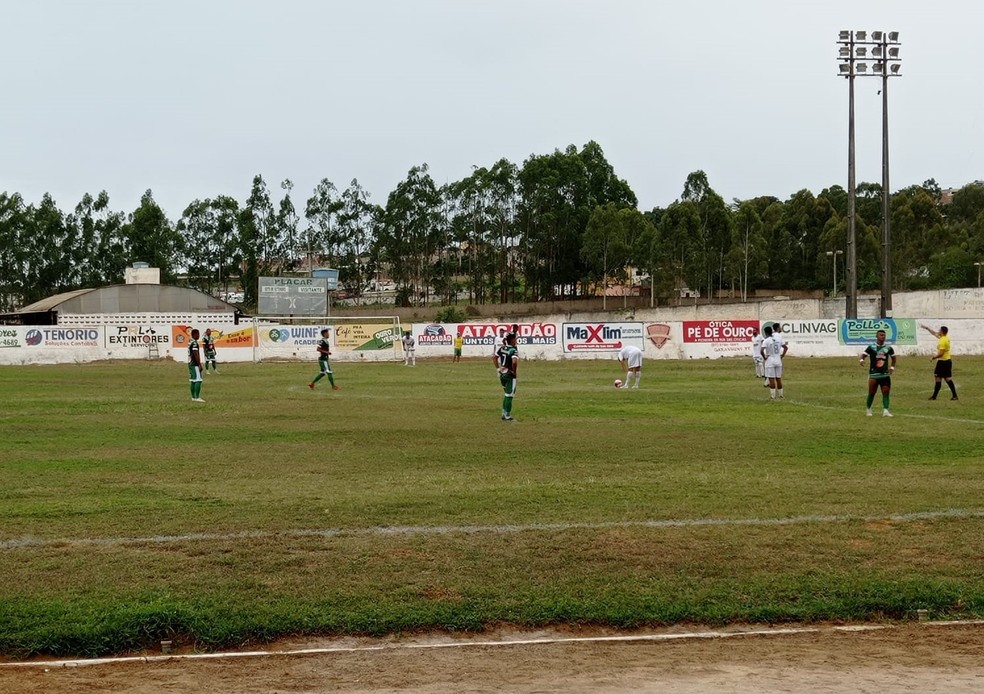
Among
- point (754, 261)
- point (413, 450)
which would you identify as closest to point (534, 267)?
point (754, 261)

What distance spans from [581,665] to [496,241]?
10660cm

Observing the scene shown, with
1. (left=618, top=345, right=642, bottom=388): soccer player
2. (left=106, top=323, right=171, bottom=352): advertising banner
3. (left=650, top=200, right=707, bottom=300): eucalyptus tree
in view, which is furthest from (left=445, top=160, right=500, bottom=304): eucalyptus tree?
(left=618, top=345, right=642, bottom=388): soccer player

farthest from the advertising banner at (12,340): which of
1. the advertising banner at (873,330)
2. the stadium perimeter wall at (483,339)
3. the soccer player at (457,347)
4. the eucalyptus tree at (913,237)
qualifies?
the eucalyptus tree at (913,237)

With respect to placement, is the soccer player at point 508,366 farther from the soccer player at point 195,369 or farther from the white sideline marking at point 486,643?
the white sideline marking at point 486,643

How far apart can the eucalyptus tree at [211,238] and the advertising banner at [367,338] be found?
6604 centimetres

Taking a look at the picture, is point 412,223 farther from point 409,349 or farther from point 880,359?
point 880,359

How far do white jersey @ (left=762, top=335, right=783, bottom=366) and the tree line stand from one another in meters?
74.9

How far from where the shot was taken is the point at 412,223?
114 m

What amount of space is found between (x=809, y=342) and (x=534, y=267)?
6459 centimetres

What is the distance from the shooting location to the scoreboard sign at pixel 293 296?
82438 mm

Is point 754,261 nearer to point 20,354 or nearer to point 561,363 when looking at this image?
point 561,363

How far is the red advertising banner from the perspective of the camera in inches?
2003

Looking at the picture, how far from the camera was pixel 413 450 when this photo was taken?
18.0 metres

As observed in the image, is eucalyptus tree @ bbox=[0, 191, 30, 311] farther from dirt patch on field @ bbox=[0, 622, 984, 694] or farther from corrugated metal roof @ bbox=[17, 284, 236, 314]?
dirt patch on field @ bbox=[0, 622, 984, 694]
